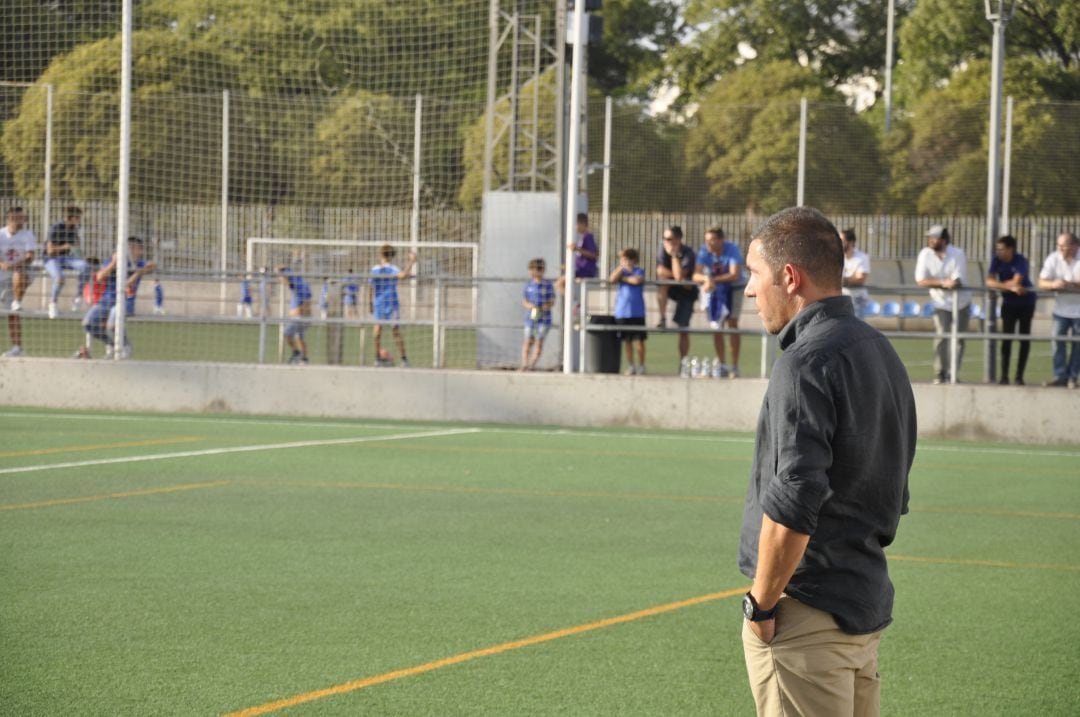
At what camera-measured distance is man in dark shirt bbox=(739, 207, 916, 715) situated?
350 cm

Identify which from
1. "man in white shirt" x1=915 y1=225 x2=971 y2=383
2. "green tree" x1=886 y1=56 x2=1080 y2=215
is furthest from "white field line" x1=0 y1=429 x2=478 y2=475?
"green tree" x1=886 y1=56 x2=1080 y2=215

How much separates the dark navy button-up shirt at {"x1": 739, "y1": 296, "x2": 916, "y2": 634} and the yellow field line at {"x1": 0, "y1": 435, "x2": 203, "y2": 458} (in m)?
10.7

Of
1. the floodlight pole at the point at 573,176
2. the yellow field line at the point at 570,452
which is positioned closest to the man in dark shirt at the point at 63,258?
the floodlight pole at the point at 573,176

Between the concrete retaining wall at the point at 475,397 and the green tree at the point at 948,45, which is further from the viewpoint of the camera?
the green tree at the point at 948,45

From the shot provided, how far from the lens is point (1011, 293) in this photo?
→ 18.1 metres

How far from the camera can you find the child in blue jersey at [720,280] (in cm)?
1814

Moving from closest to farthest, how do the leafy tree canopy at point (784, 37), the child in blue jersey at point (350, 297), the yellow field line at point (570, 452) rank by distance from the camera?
the yellow field line at point (570, 452), the child in blue jersey at point (350, 297), the leafy tree canopy at point (784, 37)

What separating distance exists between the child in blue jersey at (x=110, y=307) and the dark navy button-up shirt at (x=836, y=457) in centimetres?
1551

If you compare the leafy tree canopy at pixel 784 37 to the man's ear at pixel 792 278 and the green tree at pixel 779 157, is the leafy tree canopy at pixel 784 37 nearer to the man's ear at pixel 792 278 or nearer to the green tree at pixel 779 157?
the green tree at pixel 779 157

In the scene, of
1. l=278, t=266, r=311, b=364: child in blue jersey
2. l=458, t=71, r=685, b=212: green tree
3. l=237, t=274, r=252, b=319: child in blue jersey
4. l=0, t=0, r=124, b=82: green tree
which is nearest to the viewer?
l=278, t=266, r=311, b=364: child in blue jersey

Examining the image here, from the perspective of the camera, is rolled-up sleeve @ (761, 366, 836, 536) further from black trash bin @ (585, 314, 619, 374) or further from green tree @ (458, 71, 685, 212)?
green tree @ (458, 71, 685, 212)

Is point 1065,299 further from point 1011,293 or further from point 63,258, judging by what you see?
point 63,258

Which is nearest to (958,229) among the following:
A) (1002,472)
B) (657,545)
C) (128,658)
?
(1002,472)

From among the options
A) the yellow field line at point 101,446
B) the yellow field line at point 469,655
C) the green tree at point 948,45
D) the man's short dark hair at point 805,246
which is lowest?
the yellow field line at point 101,446
